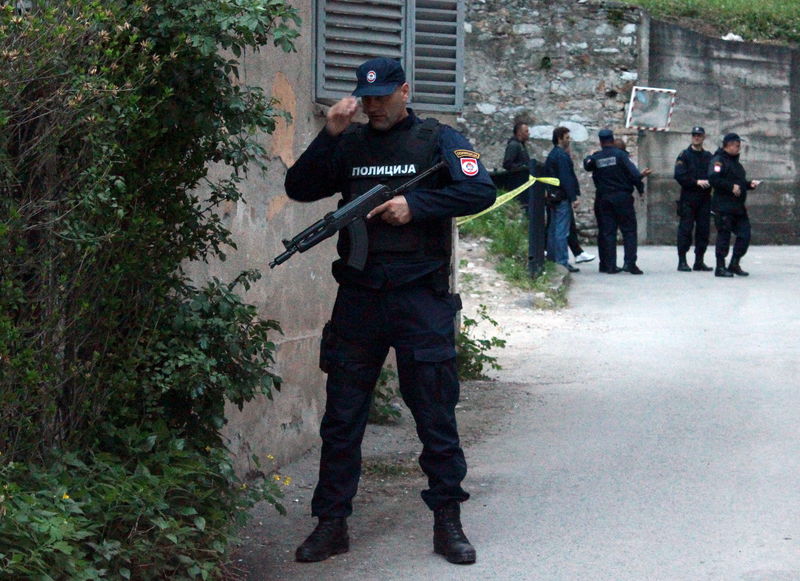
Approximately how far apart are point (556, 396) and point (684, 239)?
8126mm

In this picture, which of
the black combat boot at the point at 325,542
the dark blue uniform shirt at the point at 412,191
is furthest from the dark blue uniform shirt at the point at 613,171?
the black combat boot at the point at 325,542

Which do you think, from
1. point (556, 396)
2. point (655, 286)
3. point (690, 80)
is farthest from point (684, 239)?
point (556, 396)

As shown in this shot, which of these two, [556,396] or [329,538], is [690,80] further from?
[329,538]

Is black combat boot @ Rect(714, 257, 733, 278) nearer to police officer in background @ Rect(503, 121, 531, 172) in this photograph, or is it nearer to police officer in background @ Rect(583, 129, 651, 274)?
police officer in background @ Rect(583, 129, 651, 274)

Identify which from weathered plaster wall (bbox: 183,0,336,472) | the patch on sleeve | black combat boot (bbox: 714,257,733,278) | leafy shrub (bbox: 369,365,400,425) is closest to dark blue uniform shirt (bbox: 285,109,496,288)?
the patch on sleeve

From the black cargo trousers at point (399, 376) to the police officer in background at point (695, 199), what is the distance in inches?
454

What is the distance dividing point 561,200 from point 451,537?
10.8 m

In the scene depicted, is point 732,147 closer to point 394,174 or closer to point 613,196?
point 613,196

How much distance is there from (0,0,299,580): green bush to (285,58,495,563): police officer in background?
0.44m

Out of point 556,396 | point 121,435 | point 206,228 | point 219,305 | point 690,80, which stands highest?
point 690,80

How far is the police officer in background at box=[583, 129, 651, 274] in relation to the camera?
15680 millimetres

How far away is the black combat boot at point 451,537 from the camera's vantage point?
4.62m

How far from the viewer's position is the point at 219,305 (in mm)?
4355

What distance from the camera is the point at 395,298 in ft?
15.3
